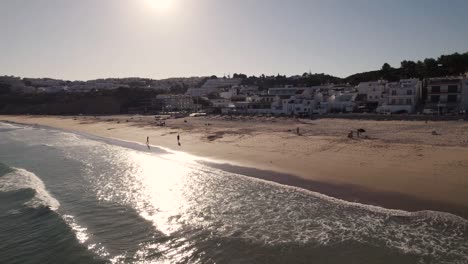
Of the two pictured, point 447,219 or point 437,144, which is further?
point 437,144

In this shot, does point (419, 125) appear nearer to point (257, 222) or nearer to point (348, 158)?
point (348, 158)

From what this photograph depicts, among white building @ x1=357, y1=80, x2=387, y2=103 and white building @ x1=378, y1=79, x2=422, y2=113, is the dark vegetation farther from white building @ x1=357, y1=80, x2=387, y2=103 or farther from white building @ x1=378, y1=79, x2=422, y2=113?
white building @ x1=378, y1=79, x2=422, y2=113

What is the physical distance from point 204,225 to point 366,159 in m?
11.8

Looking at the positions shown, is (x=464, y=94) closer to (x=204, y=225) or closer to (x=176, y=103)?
(x=204, y=225)

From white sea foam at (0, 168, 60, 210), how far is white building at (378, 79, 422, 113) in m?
42.5

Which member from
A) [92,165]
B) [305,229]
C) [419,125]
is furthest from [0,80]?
[305,229]

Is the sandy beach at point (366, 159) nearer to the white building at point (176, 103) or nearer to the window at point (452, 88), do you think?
the window at point (452, 88)

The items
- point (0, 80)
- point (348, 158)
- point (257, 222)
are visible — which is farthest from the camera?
point (0, 80)

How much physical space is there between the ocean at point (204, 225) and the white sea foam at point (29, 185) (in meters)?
0.07

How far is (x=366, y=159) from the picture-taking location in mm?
20859

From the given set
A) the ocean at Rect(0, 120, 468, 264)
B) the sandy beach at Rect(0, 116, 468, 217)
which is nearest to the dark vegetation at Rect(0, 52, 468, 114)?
the sandy beach at Rect(0, 116, 468, 217)

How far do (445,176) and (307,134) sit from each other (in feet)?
54.2

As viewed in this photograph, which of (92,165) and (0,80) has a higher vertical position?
(0,80)

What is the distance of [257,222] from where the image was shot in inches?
500
